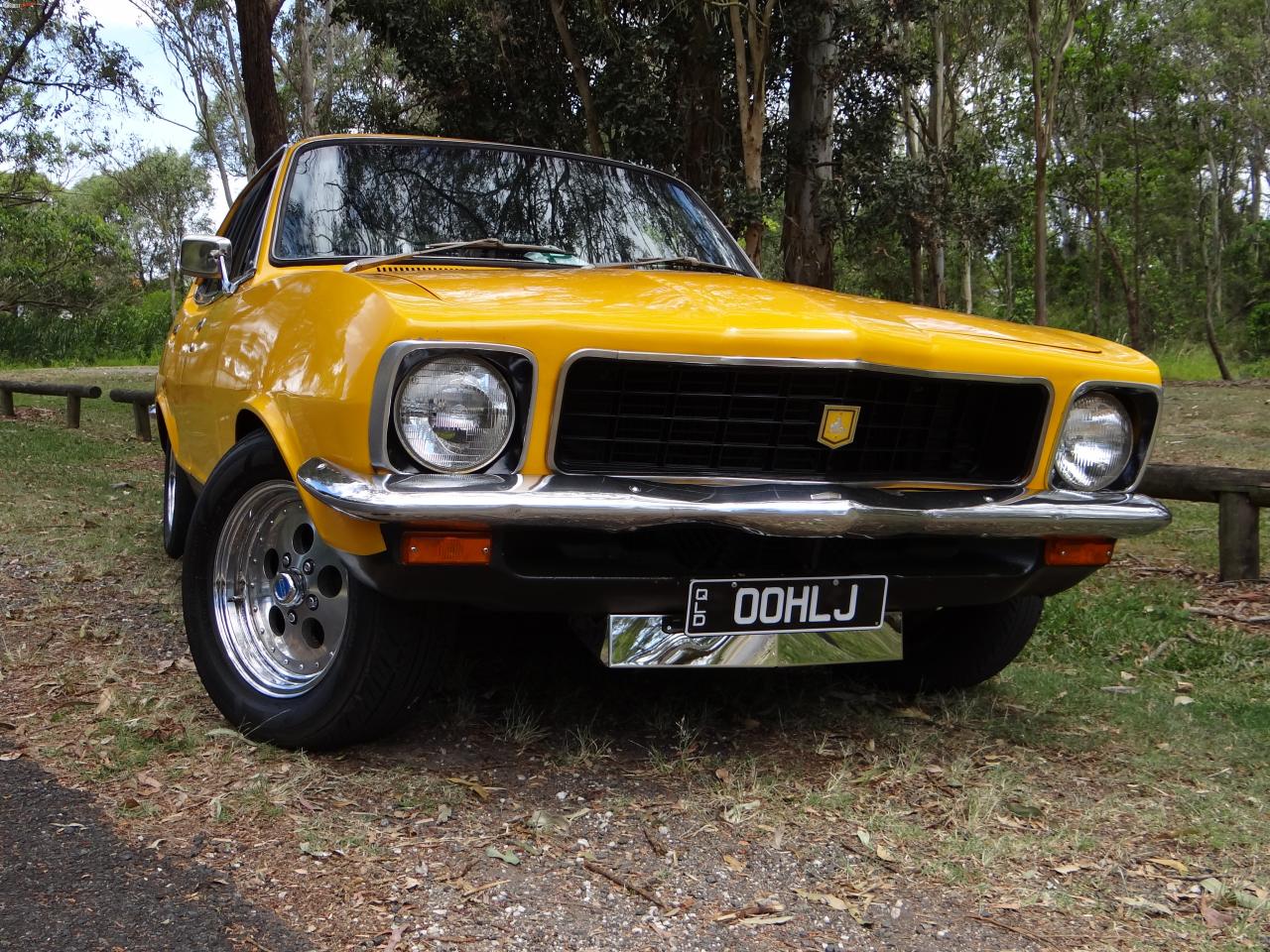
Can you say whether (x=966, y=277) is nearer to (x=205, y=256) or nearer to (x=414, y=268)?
(x=205, y=256)

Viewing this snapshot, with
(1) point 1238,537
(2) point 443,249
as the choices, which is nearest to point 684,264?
(2) point 443,249

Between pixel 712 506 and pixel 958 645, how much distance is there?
1481 mm

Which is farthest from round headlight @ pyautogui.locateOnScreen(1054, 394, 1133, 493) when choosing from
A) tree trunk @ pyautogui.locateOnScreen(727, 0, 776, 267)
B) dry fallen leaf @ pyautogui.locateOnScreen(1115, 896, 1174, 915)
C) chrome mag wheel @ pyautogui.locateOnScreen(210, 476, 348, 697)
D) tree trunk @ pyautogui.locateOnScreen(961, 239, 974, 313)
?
tree trunk @ pyautogui.locateOnScreen(961, 239, 974, 313)

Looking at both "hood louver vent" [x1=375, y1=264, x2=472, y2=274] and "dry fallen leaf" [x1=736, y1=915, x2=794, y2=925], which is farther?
"hood louver vent" [x1=375, y1=264, x2=472, y2=274]

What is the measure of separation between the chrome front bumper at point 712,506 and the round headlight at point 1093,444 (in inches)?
3.4

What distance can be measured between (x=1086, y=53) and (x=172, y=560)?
66.0 ft

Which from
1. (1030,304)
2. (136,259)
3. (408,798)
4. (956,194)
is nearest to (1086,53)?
(956,194)

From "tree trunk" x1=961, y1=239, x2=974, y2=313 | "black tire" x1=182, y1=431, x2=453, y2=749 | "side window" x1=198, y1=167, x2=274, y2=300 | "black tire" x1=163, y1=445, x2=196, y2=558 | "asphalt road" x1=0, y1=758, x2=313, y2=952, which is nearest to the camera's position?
"asphalt road" x1=0, y1=758, x2=313, y2=952

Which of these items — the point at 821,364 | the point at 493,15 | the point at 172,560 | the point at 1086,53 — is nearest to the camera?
the point at 821,364

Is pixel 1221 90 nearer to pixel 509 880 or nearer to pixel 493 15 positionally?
pixel 493 15

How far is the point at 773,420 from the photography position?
2.76 m

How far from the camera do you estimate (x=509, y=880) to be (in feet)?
7.79

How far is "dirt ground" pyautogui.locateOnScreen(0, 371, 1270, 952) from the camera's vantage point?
7.34ft

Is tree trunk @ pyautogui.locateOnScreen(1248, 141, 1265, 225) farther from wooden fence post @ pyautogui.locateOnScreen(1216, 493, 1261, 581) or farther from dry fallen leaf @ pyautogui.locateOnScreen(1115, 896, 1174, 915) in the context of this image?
dry fallen leaf @ pyautogui.locateOnScreen(1115, 896, 1174, 915)
